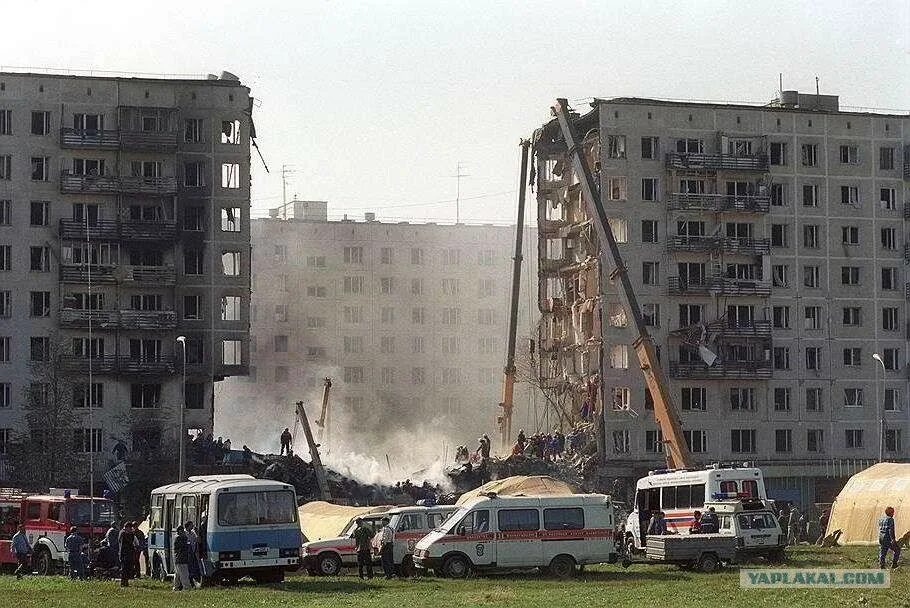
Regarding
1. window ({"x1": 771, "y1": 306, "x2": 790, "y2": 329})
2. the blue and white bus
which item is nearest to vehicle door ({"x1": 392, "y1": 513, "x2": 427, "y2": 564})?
the blue and white bus

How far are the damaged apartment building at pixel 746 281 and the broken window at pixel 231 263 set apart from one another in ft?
82.0

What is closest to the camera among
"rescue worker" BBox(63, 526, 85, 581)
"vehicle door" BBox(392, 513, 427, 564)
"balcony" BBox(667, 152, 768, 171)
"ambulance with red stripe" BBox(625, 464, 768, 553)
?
"rescue worker" BBox(63, 526, 85, 581)

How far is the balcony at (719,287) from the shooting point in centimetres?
12100

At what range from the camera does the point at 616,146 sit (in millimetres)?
120562

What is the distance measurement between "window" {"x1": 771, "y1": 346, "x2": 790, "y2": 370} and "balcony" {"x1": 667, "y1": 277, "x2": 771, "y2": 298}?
14.1 ft

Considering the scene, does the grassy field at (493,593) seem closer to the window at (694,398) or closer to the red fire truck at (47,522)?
the red fire truck at (47,522)

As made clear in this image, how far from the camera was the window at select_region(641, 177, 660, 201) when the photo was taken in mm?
120938

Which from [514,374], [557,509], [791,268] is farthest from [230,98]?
[557,509]

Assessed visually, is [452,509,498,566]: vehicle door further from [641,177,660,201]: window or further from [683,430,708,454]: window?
[641,177,660,201]: window

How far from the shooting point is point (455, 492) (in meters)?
108

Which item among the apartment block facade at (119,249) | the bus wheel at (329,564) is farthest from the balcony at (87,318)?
the bus wheel at (329,564)

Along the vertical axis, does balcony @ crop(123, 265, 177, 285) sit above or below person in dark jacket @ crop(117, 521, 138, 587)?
above

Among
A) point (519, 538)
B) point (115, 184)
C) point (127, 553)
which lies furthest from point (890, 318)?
point (127, 553)

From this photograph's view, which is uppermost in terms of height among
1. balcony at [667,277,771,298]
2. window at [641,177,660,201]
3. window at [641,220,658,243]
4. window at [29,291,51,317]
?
window at [641,177,660,201]
